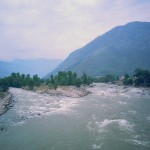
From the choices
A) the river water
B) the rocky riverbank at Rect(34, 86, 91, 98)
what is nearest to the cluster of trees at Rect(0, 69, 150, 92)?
the rocky riverbank at Rect(34, 86, 91, 98)

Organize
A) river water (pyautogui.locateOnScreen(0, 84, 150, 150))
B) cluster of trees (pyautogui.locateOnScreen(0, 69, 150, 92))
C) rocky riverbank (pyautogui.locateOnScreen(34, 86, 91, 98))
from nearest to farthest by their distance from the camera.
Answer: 1. river water (pyautogui.locateOnScreen(0, 84, 150, 150))
2. rocky riverbank (pyautogui.locateOnScreen(34, 86, 91, 98))
3. cluster of trees (pyautogui.locateOnScreen(0, 69, 150, 92))

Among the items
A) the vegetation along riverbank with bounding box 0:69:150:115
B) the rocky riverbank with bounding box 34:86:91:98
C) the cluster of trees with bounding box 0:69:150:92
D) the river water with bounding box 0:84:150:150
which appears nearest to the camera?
the river water with bounding box 0:84:150:150

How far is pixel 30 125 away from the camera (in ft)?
214

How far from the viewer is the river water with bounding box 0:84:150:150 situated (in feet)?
165

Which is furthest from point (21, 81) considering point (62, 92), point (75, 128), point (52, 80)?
point (75, 128)

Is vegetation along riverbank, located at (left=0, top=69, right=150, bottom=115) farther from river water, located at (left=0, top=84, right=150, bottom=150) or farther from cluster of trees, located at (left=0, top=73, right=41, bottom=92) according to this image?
river water, located at (left=0, top=84, right=150, bottom=150)

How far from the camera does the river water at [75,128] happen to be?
50188mm

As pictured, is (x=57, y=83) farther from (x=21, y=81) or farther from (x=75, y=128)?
(x=75, y=128)

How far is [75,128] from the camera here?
62812mm

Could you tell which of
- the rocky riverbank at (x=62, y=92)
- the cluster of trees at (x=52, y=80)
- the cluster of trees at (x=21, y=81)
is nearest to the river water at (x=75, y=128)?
the rocky riverbank at (x=62, y=92)

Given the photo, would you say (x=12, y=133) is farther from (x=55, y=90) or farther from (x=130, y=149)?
(x=55, y=90)

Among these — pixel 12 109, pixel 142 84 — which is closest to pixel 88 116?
pixel 12 109

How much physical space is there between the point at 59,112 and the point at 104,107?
59.0ft

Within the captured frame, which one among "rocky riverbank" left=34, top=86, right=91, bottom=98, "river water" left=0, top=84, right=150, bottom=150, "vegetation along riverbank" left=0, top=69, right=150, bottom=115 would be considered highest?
"vegetation along riverbank" left=0, top=69, right=150, bottom=115
